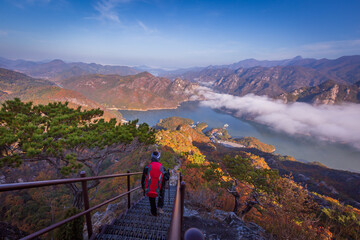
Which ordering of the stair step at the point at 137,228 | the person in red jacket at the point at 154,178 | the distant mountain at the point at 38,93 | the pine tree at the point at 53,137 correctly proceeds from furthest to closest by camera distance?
the distant mountain at the point at 38,93 → the pine tree at the point at 53,137 → the person in red jacket at the point at 154,178 → the stair step at the point at 137,228

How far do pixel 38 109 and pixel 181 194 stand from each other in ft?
28.2

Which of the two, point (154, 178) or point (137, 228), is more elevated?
point (154, 178)

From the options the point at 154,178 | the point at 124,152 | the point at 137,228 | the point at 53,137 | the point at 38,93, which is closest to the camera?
the point at 137,228

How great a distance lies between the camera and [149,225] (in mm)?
3717

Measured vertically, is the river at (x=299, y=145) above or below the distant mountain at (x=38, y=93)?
below

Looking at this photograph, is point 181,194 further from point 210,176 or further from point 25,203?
point 25,203

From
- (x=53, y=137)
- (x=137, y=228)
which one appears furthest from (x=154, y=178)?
(x=53, y=137)

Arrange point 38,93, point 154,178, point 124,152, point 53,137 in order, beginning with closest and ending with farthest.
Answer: point 154,178 < point 53,137 < point 124,152 < point 38,93

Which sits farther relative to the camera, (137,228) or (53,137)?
(53,137)

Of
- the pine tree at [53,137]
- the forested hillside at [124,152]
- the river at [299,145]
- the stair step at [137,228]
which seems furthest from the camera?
the river at [299,145]

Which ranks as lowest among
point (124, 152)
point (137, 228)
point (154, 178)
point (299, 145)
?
point (299, 145)

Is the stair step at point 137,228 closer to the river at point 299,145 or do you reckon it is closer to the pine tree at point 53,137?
the pine tree at point 53,137

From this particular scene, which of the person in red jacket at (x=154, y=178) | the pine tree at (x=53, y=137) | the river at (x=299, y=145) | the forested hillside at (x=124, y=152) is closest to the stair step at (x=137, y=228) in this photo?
the person in red jacket at (x=154, y=178)

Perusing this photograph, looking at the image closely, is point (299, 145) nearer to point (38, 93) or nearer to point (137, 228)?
point (137, 228)
